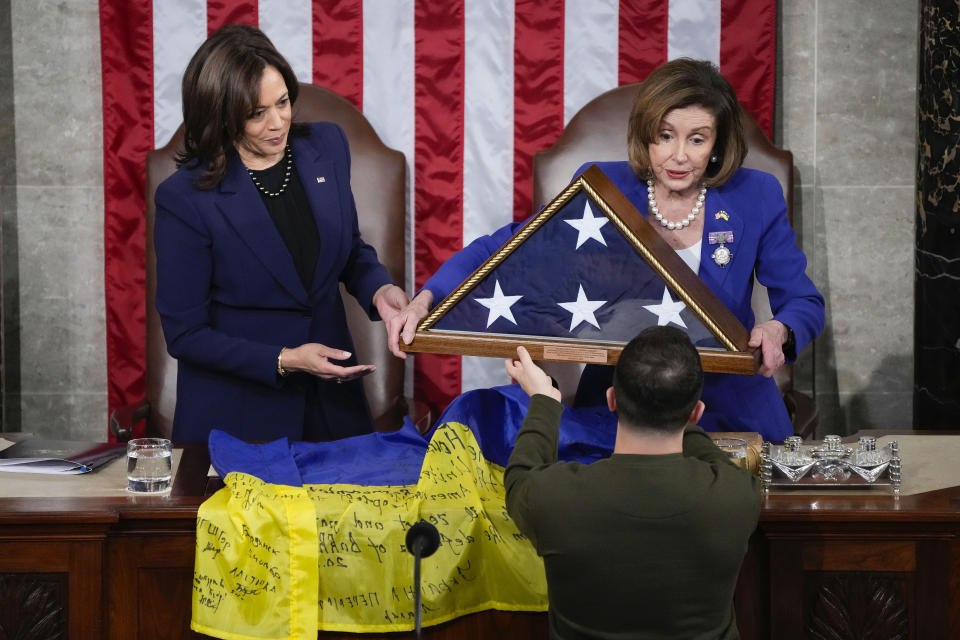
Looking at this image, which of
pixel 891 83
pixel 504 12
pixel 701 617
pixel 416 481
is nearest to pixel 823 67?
pixel 891 83

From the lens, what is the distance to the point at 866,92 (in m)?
4.43

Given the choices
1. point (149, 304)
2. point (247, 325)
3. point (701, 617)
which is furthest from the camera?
point (149, 304)

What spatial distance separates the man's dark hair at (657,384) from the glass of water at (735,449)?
0.44 metres

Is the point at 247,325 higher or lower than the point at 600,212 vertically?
lower

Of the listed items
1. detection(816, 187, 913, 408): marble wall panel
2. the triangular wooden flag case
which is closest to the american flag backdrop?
detection(816, 187, 913, 408): marble wall panel

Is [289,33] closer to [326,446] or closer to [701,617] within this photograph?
[326,446]

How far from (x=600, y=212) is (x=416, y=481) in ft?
2.38

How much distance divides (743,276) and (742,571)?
0.90 meters

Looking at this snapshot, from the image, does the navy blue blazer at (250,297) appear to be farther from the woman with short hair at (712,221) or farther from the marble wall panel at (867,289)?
the marble wall panel at (867,289)

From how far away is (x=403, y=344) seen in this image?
261 cm

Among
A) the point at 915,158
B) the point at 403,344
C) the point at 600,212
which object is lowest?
the point at 403,344

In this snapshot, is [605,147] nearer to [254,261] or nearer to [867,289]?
[867,289]

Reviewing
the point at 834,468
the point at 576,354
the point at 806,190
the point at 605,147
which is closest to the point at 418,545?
the point at 576,354

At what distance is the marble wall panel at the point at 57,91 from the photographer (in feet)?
14.3
